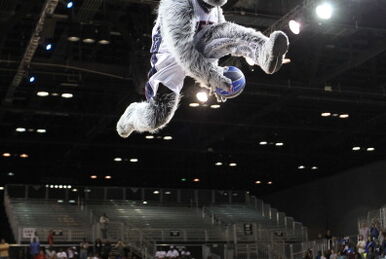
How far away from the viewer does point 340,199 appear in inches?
1655

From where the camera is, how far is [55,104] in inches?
1115

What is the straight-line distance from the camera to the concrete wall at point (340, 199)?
39.2 m

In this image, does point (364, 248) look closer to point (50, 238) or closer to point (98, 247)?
point (98, 247)

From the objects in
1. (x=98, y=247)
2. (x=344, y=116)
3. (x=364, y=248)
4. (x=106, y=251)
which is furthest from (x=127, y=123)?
(x=344, y=116)

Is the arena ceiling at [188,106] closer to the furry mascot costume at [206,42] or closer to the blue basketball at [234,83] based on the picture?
the blue basketball at [234,83]

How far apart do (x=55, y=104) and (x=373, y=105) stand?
40.1 feet

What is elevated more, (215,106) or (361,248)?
(215,106)

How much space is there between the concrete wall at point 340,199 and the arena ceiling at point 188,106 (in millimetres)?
736

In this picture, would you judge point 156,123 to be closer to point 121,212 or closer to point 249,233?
point 249,233

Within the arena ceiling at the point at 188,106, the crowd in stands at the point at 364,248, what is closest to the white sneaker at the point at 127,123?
the arena ceiling at the point at 188,106

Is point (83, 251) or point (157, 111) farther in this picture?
point (83, 251)

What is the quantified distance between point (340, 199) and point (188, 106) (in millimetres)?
17779

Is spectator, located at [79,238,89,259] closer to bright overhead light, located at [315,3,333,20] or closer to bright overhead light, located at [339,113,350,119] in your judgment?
bright overhead light, located at [339,113,350,119]

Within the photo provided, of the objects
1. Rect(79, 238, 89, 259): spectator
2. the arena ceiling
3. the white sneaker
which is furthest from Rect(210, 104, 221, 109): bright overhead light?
the white sneaker
